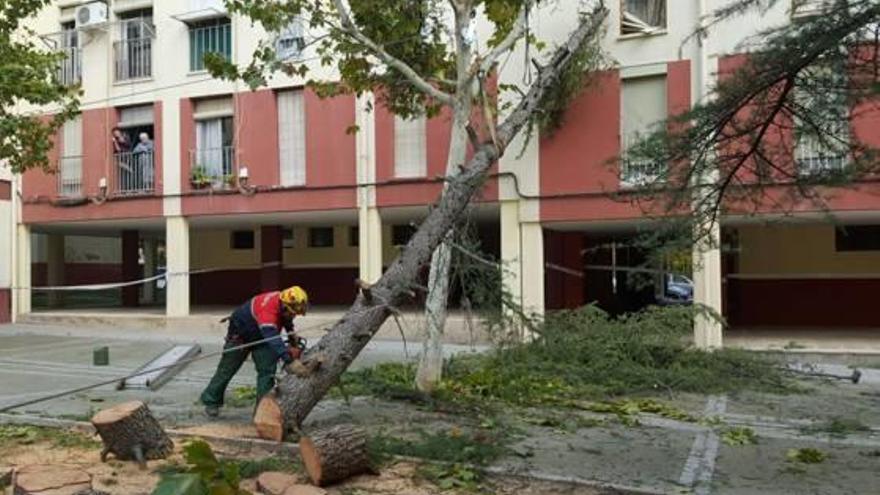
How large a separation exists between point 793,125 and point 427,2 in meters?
5.86

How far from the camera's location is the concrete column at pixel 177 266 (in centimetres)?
2058

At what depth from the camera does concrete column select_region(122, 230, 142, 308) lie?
2619 centimetres

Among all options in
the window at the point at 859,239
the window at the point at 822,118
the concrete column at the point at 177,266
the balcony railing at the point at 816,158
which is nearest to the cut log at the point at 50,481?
the window at the point at 822,118

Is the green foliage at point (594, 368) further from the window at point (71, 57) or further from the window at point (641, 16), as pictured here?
the window at point (71, 57)

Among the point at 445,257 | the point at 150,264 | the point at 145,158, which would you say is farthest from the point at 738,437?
the point at 150,264

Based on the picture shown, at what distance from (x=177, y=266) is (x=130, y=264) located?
21.7 feet

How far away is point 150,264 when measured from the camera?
29422mm

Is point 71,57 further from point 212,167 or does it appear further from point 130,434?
point 130,434

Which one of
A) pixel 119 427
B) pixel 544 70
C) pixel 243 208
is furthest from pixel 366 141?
pixel 119 427

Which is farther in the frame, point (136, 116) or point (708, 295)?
point (136, 116)

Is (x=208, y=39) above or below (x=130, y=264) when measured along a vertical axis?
above

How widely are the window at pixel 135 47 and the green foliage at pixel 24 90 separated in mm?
5276

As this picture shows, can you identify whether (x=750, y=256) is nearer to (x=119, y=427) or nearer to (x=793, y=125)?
(x=793, y=125)

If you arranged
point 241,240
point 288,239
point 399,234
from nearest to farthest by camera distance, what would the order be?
point 399,234
point 288,239
point 241,240
